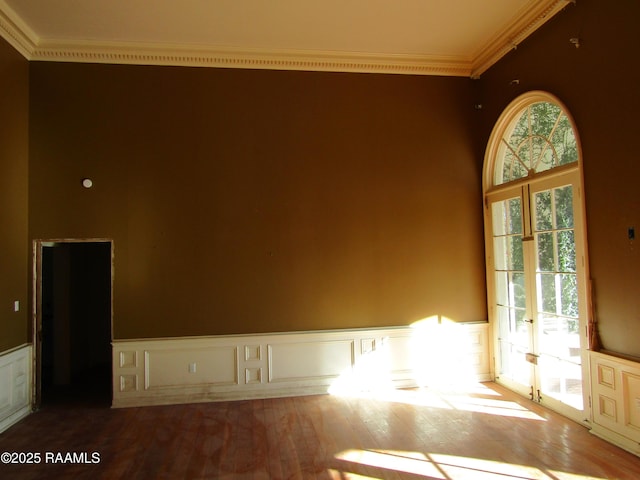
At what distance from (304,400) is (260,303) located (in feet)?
4.01

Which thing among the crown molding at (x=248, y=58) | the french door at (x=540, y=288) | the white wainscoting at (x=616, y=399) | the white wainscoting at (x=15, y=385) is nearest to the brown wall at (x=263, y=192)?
the crown molding at (x=248, y=58)

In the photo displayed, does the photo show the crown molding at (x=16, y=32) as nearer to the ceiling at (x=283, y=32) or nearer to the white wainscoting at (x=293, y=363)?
the ceiling at (x=283, y=32)

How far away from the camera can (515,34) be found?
4.61 metres

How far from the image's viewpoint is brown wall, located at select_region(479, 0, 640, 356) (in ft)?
11.0

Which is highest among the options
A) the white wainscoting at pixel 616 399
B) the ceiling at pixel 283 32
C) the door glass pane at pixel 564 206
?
the ceiling at pixel 283 32

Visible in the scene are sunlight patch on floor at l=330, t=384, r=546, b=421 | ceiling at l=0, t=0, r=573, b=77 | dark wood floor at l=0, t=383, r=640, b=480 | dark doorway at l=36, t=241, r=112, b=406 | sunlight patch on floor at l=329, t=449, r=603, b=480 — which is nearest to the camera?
sunlight patch on floor at l=329, t=449, r=603, b=480

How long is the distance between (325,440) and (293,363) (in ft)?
4.43

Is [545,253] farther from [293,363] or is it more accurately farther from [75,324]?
[75,324]

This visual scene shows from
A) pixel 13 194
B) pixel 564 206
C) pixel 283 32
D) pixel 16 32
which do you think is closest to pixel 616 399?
pixel 564 206

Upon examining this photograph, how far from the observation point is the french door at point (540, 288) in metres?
3.97

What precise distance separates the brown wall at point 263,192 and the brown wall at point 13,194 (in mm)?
137

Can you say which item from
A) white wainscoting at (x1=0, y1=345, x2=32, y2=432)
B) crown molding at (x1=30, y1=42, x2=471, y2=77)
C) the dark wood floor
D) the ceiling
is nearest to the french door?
the dark wood floor

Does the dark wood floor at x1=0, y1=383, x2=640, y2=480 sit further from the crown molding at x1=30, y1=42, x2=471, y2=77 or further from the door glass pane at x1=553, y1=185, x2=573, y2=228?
the crown molding at x1=30, y1=42, x2=471, y2=77

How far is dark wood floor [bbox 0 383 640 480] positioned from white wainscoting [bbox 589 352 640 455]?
13cm
